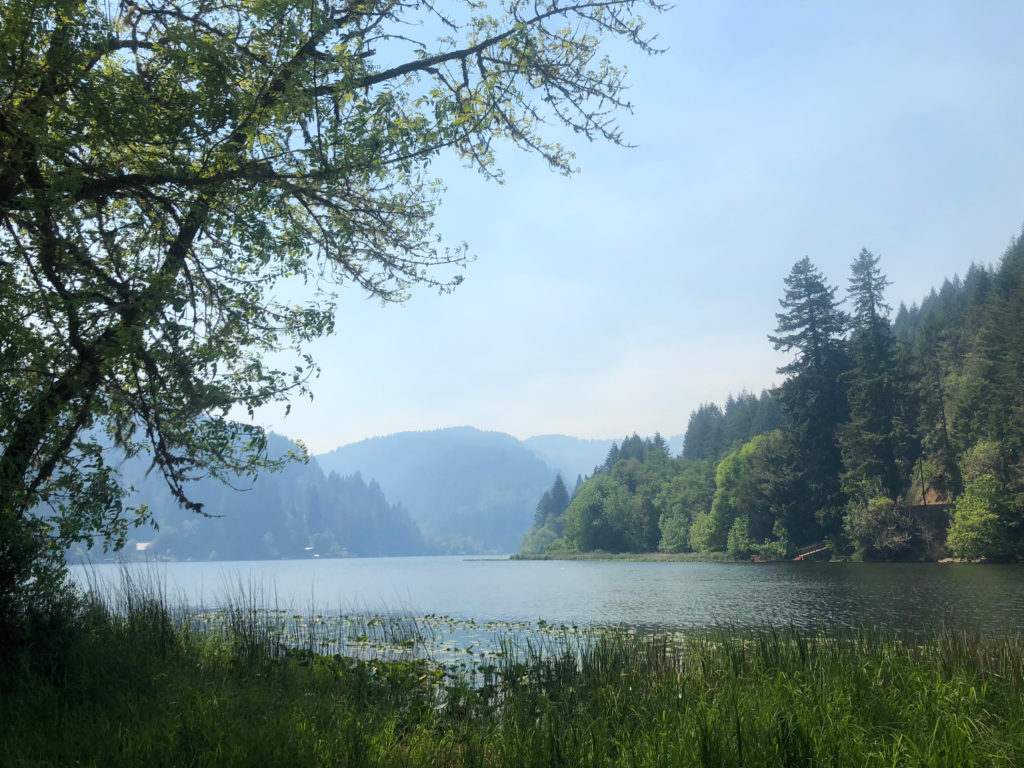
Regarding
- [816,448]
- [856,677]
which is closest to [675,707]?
[856,677]

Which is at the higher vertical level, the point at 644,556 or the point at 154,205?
the point at 154,205

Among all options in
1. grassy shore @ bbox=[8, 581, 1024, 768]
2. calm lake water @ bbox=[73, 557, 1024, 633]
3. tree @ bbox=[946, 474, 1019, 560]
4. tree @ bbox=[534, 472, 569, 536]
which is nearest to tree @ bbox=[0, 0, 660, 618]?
grassy shore @ bbox=[8, 581, 1024, 768]

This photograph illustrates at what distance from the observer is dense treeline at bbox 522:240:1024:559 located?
151 feet

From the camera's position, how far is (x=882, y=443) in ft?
174

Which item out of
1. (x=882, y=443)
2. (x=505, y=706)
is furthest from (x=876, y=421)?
(x=505, y=706)

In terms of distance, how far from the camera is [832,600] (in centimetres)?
2498

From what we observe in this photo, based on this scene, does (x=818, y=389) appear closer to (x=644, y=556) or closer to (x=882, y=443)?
(x=882, y=443)

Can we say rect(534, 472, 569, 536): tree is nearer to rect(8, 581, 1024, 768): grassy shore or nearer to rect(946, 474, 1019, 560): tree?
rect(946, 474, 1019, 560): tree

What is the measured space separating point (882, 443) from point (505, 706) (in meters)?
55.1

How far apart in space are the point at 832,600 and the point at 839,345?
131 feet

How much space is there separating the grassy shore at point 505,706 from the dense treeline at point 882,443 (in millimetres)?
45715

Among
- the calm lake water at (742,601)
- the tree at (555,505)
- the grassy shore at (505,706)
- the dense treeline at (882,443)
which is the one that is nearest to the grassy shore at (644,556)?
the dense treeline at (882,443)

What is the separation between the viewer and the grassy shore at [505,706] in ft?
15.9

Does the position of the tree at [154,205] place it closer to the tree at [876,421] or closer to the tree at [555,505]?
the tree at [876,421]
